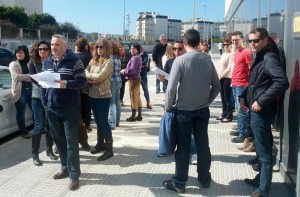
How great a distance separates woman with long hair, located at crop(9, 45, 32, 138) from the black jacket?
378 centimetres

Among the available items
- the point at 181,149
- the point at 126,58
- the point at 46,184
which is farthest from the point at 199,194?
the point at 126,58

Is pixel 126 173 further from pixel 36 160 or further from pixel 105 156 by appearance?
pixel 36 160

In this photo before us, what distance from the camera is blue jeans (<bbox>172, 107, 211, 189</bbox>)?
425 centimetres

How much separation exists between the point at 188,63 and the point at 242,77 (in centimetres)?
294

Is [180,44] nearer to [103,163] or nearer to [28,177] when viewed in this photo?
[103,163]

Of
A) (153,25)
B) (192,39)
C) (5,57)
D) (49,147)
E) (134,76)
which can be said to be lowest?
(49,147)

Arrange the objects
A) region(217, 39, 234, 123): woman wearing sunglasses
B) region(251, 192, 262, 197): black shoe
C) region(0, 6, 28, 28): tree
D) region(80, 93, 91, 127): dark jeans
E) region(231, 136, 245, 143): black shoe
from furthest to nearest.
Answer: region(0, 6, 28, 28): tree < region(217, 39, 234, 123): woman wearing sunglasses < region(80, 93, 91, 127): dark jeans < region(231, 136, 245, 143): black shoe < region(251, 192, 262, 197): black shoe

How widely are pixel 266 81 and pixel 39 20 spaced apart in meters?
60.8

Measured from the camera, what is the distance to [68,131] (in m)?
4.46

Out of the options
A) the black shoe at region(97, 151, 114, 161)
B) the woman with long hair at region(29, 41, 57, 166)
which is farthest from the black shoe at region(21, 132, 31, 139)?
the black shoe at region(97, 151, 114, 161)

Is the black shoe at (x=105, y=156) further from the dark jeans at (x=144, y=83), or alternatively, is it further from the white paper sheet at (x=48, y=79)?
the dark jeans at (x=144, y=83)

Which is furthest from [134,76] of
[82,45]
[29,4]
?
[29,4]

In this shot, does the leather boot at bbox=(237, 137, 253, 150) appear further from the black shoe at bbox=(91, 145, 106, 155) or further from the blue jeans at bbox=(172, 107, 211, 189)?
the black shoe at bbox=(91, 145, 106, 155)

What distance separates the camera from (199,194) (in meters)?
4.33
